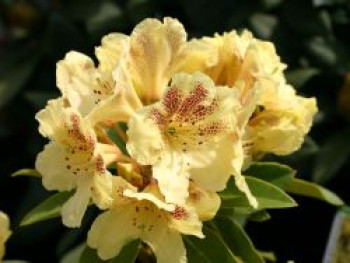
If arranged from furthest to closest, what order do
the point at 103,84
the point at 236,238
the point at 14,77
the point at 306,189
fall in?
the point at 14,77 → the point at 306,189 → the point at 236,238 → the point at 103,84

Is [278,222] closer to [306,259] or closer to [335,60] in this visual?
[306,259]

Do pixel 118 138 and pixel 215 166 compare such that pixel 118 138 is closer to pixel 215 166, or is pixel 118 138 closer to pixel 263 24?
pixel 215 166

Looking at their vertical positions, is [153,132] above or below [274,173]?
above

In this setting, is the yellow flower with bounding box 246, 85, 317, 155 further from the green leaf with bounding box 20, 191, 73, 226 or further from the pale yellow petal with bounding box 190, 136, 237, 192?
the green leaf with bounding box 20, 191, 73, 226

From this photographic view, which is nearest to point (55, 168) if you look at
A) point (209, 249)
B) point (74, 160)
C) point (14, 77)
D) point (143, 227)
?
point (74, 160)

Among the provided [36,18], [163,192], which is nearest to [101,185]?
[163,192]

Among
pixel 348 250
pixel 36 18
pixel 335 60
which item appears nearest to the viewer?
pixel 348 250

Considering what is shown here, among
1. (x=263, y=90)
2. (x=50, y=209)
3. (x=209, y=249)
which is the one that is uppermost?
(x=263, y=90)

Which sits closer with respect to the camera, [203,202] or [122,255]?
[203,202]
